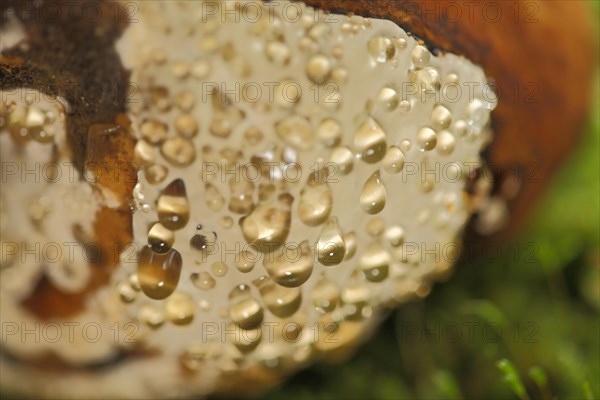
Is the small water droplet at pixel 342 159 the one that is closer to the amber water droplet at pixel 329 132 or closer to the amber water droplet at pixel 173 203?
the amber water droplet at pixel 329 132

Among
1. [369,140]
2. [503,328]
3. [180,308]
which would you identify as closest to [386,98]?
[369,140]

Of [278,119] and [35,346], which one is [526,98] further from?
[35,346]

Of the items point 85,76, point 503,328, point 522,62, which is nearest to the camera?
point 85,76

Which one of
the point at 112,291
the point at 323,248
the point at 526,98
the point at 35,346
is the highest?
the point at 526,98

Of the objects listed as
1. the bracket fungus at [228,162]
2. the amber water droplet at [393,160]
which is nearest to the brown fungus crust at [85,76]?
the bracket fungus at [228,162]

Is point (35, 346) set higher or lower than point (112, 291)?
lower

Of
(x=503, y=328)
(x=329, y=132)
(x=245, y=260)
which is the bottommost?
(x=503, y=328)

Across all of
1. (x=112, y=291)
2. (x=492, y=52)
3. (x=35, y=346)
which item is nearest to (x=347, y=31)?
(x=492, y=52)

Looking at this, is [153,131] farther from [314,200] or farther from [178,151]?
[314,200]
